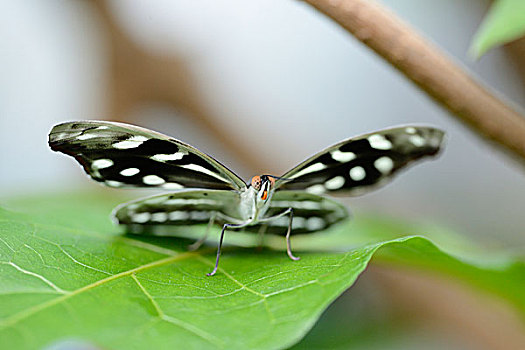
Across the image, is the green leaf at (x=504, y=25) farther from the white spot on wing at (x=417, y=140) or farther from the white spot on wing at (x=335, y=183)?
the white spot on wing at (x=335, y=183)

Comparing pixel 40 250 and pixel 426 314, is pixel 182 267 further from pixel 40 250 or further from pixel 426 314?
pixel 426 314

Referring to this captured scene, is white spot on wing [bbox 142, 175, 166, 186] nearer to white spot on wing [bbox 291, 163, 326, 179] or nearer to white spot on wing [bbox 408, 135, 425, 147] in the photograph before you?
white spot on wing [bbox 291, 163, 326, 179]

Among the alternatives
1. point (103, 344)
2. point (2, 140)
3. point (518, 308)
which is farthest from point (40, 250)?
point (2, 140)

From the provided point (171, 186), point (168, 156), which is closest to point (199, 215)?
point (171, 186)

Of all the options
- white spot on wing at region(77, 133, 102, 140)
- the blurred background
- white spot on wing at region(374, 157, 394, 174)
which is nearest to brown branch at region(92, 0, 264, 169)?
the blurred background

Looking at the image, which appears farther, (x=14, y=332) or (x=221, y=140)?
(x=221, y=140)

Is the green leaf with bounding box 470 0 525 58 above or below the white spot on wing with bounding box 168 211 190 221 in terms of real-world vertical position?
above

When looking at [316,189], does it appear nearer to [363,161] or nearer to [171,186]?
[363,161]
